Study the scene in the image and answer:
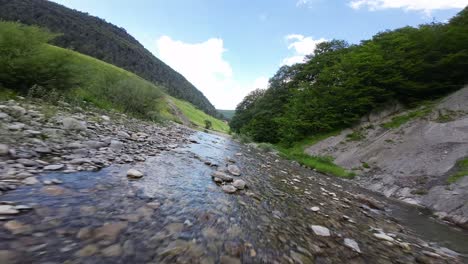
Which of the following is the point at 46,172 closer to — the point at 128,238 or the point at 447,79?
the point at 128,238

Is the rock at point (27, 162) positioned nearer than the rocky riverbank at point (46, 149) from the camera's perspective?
No

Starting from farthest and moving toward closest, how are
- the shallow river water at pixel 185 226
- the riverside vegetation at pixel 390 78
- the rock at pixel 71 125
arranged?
1. the riverside vegetation at pixel 390 78
2. the rock at pixel 71 125
3. the shallow river water at pixel 185 226

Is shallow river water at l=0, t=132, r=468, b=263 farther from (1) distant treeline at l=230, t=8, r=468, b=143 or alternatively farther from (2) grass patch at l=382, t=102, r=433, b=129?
(1) distant treeline at l=230, t=8, r=468, b=143

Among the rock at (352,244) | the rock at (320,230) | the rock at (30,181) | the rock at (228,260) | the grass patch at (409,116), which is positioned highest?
the grass patch at (409,116)

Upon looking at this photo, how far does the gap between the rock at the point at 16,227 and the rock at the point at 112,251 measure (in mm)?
838

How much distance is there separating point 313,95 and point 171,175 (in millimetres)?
22058

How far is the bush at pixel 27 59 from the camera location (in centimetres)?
905

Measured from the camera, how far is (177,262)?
2420 mm

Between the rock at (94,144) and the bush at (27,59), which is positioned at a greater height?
the bush at (27,59)

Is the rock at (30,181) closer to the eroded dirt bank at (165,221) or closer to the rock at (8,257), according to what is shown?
the eroded dirt bank at (165,221)

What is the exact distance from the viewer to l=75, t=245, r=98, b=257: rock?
2.15 m

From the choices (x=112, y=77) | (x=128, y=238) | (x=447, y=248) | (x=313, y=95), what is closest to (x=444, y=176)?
(x=447, y=248)

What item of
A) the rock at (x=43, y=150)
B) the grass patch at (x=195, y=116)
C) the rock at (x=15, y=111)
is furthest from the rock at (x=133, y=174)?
the grass patch at (x=195, y=116)

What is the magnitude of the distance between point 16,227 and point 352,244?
4.72 m
